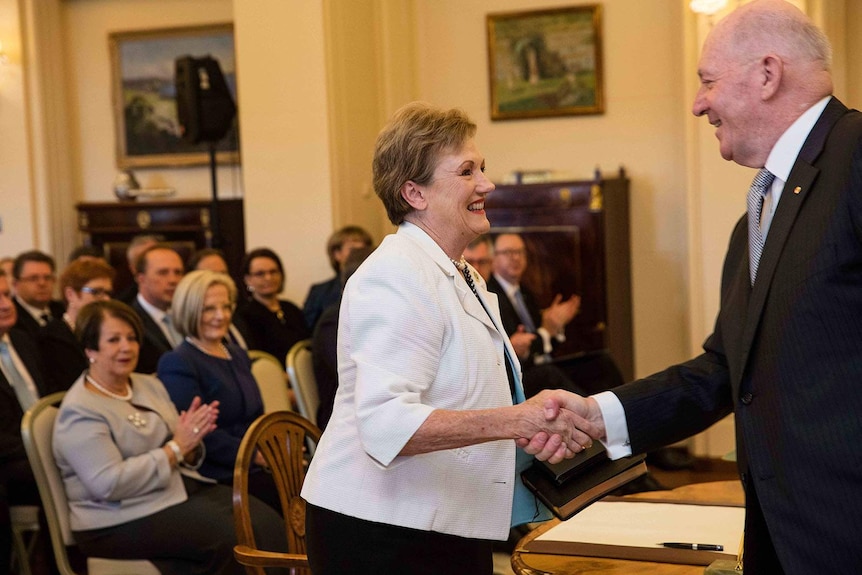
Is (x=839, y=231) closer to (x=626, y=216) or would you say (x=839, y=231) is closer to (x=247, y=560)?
(x=247, y=560)

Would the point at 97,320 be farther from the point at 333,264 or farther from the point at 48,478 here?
the point at 333,264

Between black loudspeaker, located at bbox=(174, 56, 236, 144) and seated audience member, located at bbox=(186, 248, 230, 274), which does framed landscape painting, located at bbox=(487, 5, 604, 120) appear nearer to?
black loudspeaker, located at bbox=(174, 56, 236, 144)

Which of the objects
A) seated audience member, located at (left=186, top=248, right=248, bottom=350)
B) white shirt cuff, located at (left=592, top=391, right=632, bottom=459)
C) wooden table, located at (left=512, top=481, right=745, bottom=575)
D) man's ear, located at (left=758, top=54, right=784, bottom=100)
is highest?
man's ear, located at (left=758, top=54, right=784, bottom=100)

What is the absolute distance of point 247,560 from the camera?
2830 millimetres

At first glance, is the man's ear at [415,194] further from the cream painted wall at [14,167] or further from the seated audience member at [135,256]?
the cream painted wall at [14,167]

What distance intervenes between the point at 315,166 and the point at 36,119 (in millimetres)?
3021

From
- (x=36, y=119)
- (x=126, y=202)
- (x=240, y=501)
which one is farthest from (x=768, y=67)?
(x=36, y=119)

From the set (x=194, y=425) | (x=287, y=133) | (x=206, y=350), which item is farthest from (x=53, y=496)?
(x=287, y=133)

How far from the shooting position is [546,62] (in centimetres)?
809

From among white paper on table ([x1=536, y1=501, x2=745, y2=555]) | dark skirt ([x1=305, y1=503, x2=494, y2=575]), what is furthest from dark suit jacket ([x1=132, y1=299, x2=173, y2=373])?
dark skirt ([x1=305, y1=503, x2=494, y2=575])

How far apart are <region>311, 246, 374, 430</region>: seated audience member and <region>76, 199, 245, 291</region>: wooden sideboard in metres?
3.53

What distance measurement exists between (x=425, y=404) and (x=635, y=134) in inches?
245

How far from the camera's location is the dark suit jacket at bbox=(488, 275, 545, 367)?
562cm

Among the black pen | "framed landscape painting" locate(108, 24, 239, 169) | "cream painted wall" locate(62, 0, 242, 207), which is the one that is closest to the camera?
the black pen
